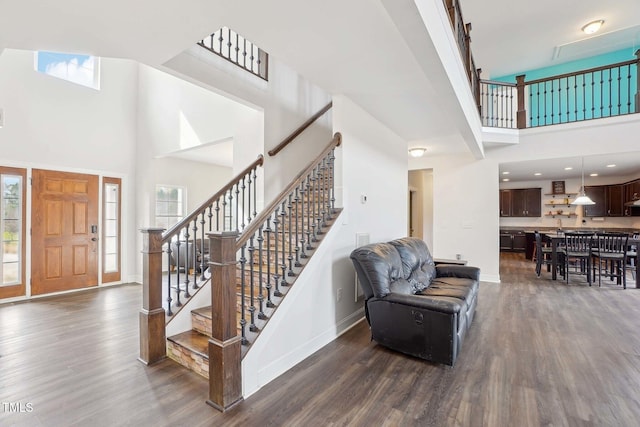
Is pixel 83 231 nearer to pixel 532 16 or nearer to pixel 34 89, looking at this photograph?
pixel 34 89

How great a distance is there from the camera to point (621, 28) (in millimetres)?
5898

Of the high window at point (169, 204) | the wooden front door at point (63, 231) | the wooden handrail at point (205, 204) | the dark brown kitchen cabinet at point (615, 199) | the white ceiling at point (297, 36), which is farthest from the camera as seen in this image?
the dark brown kitchen cabinet at point (615, 199)

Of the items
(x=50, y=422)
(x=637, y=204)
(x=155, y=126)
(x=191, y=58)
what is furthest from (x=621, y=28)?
(x=50, y=422)

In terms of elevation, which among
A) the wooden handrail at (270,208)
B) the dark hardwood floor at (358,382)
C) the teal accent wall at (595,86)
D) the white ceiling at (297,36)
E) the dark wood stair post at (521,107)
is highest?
the teal accent wall at (595,86)

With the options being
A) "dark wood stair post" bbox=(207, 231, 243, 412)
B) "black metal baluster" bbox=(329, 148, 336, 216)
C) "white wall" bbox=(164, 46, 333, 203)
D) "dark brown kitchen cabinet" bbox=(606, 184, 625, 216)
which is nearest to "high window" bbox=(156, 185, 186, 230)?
"white wall" bbox=(164, 46, 333, 203)

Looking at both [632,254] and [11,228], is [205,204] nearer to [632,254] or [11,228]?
[11,228]

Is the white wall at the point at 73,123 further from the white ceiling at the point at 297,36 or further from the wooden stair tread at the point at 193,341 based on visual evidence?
the wooden stair tread at the point at 193,341

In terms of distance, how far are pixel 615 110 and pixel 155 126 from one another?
1034 cm

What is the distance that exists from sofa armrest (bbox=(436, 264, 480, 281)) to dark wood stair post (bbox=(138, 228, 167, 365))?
3396 mm

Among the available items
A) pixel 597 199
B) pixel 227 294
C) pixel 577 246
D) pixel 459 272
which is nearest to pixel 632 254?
pixel 577 246

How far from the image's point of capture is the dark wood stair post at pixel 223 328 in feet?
6.37

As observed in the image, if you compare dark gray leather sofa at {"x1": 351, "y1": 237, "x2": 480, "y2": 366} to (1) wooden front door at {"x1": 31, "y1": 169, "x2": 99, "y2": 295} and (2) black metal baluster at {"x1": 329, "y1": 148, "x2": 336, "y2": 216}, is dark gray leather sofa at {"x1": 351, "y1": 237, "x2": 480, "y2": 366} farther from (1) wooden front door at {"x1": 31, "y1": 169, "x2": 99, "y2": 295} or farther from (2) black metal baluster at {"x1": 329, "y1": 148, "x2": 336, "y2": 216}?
(1) wooden front door at {"x1": 31, "y1": 169, "x2": 99, "y2": 295}

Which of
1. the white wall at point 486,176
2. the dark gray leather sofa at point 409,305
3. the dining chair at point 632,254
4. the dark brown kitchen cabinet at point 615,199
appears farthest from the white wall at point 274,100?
the dark brown kitchen cabinet at point 615,199

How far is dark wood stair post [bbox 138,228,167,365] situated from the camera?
2.53 metres
